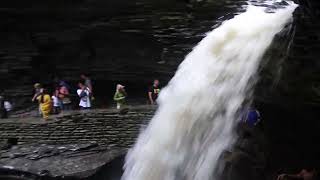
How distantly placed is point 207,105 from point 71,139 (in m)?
4.94

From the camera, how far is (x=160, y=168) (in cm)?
983

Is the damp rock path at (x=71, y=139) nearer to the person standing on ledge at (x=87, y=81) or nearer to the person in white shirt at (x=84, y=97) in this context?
the person in white shirt at (x=84, y=97)

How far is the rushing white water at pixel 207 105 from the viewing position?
30.5ft

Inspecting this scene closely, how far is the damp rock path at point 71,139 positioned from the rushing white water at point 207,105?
5.16ft

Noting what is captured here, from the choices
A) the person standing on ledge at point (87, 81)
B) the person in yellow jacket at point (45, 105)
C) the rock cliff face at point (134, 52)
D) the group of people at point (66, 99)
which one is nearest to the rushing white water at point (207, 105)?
the rock cliff face at point (134, 52)

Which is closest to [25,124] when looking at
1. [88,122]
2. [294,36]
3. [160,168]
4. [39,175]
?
[88,122]

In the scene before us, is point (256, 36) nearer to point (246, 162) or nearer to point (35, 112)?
point (246, 162)

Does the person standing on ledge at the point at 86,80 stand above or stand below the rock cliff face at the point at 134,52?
below

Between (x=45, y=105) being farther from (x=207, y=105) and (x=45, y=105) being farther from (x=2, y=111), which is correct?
(x=207, y=105)

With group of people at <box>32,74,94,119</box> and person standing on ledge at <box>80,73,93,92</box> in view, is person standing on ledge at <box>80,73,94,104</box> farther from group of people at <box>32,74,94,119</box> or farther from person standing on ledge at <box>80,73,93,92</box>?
group of people at <box>32,74,94,119</box>

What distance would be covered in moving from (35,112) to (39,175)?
214 inches

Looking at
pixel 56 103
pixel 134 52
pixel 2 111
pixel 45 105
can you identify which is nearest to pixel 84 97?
pixel 56 103

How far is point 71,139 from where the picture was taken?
13312 mm

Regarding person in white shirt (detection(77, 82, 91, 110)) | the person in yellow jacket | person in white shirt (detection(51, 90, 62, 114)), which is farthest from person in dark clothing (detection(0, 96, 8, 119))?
person in white shirt (detection(77, 82, 91, 110))
